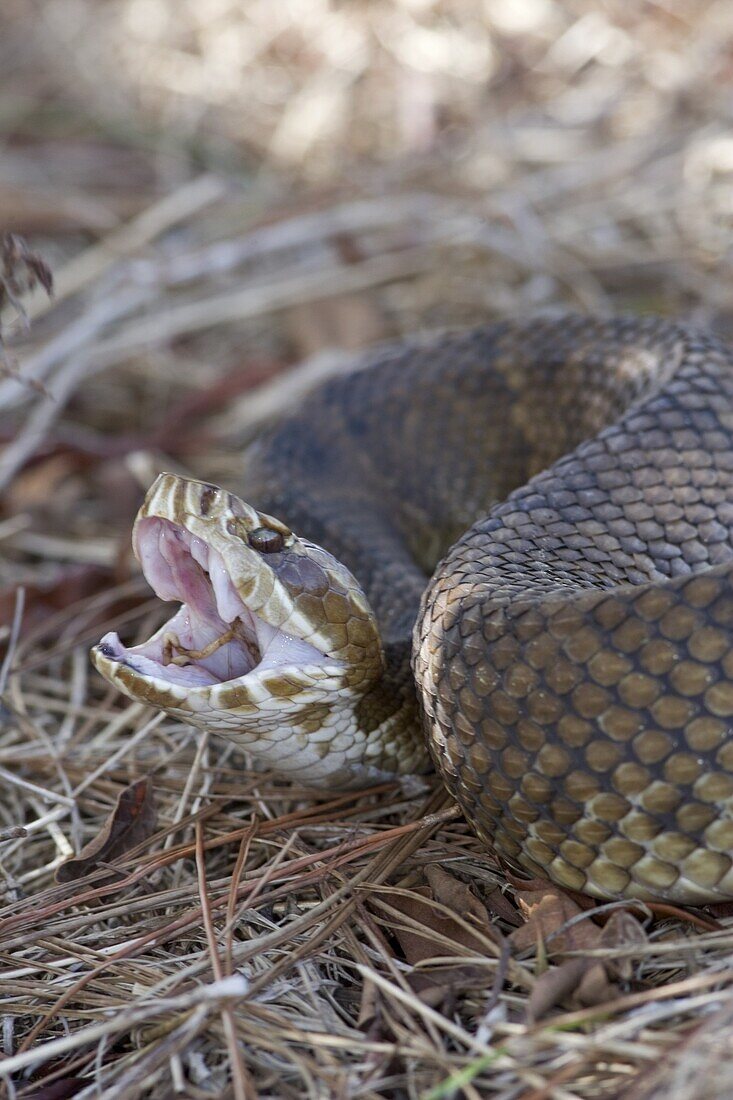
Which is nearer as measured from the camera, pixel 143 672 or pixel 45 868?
pixel 143 672

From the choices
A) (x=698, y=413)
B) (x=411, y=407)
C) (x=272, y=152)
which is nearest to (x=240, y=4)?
(x=272, y=152)

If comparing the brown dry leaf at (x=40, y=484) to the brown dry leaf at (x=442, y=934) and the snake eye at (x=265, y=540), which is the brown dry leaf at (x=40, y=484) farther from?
the brown dry leaf at (x=442, y=934)

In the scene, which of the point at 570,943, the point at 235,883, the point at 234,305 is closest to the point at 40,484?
the point at 234,305

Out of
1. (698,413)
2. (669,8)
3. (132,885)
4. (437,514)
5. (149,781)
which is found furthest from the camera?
(669,8)

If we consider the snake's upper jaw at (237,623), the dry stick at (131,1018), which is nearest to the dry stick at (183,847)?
the snake's upper jaw at (237,623)

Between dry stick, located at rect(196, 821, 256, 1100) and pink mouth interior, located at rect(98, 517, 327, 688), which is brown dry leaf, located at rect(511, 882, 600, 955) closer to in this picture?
dry stick, located at rect(196, 821, 256, 1100)

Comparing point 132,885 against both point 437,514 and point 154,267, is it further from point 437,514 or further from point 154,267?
point 154,267
